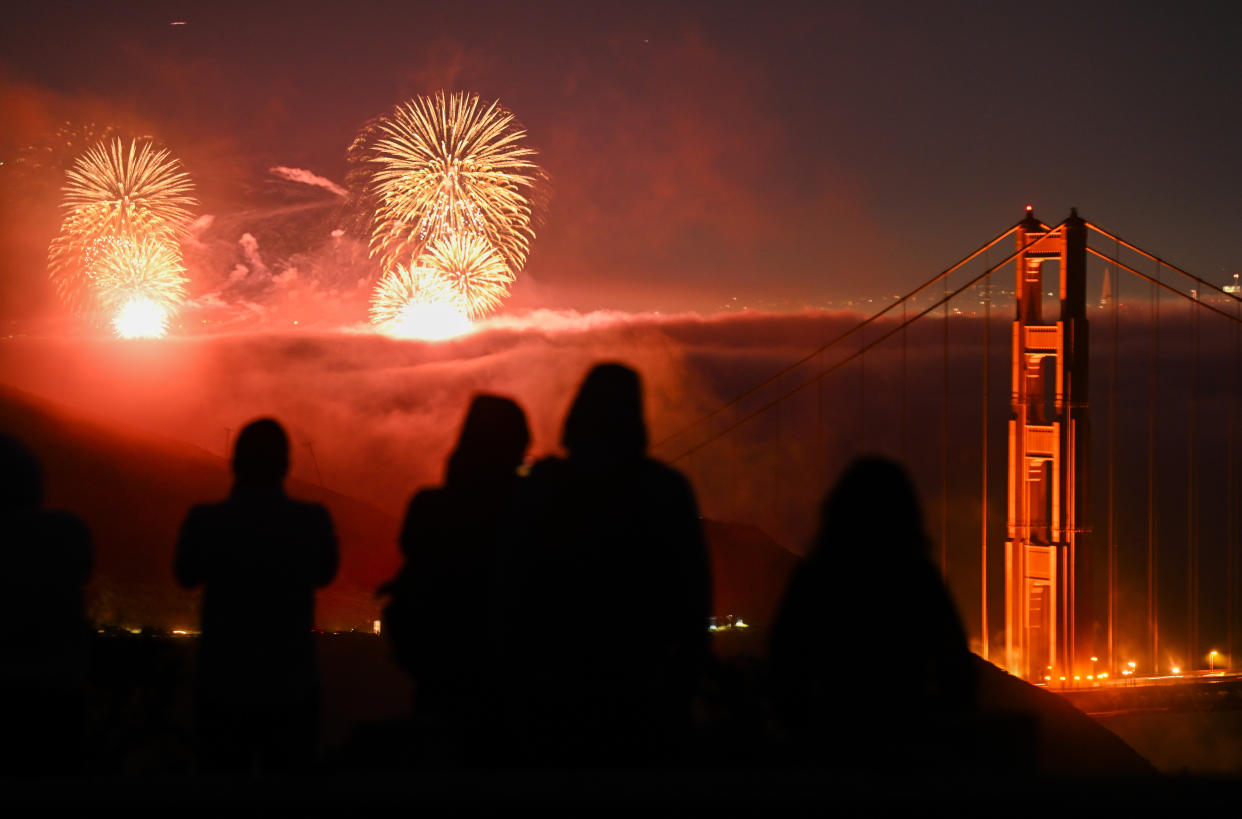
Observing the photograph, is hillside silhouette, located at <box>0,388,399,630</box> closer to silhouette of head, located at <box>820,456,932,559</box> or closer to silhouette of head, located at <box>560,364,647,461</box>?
silhouette of head, located at <box>560,364,647,461</box>

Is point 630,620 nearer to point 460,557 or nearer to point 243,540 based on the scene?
point 460,557

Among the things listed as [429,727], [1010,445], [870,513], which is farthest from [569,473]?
[1010,445]

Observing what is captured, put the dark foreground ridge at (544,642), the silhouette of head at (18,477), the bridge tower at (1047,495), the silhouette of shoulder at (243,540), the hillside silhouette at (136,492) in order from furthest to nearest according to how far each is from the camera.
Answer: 1. the hillside silhouette at (136,492)
2. the bridge tower at (1047,495)
3. the silhouette of shoulder at (243,540)
4. the silhouette of head at (18,477)
5. the dark foreground ridge at (544,642)

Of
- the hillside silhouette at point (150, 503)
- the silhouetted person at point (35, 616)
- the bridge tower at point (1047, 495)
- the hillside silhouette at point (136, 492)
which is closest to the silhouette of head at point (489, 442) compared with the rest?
the silhouetted person at point (35, 616)

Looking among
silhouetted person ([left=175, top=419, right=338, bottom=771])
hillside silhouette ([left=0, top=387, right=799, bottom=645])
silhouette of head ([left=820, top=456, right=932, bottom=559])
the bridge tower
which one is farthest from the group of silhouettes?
hillside silhouette ([left=0, top=387, right=799, bottom=645])

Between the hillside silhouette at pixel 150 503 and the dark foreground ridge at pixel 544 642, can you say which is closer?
the dark foreground ridge at pixel 544 642

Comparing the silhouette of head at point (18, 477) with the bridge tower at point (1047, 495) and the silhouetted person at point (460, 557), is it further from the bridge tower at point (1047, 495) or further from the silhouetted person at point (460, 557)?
the bridge tower at point (1047, 495)

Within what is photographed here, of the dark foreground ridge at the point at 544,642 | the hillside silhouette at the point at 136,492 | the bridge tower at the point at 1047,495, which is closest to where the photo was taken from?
the dark foreground ridge at the point at 544,642
